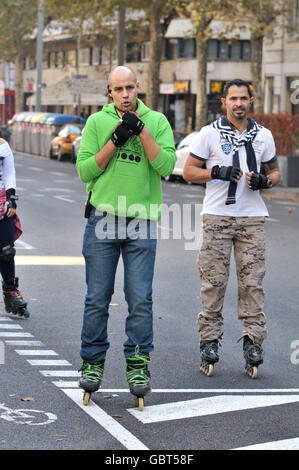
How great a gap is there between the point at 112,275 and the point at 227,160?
1303mm

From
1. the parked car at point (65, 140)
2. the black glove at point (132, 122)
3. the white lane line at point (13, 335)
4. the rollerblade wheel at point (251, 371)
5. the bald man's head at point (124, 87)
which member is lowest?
the parked car at point (65, 140)

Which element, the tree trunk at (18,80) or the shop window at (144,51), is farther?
the tree trunk at (18,80)

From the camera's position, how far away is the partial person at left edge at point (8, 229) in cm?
941

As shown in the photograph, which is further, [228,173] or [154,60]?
[154,60]

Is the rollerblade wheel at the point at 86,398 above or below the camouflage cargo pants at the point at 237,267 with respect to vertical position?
below

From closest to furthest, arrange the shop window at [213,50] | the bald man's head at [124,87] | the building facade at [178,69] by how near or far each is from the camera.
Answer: the bald man's head at [124,87], the building facade at [178,69], the shop window at [213,50]

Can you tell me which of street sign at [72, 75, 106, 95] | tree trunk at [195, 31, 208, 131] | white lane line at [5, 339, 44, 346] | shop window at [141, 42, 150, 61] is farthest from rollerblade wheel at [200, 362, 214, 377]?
shop window at [141, 42, 150, 61]

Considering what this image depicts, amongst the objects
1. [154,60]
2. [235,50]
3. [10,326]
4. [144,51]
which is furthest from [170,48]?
[10,326]

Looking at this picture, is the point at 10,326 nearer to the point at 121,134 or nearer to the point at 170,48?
the point at 121,134

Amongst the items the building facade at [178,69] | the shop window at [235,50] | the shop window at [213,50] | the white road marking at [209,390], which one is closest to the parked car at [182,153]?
the building facade at [178,69]

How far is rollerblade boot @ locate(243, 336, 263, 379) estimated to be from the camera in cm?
743

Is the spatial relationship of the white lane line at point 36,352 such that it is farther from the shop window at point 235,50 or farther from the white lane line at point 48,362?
the shop window at point 235,50

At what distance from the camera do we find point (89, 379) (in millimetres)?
6539

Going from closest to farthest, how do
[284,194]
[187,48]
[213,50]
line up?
[284,194]
[213,50]
[187,48]
